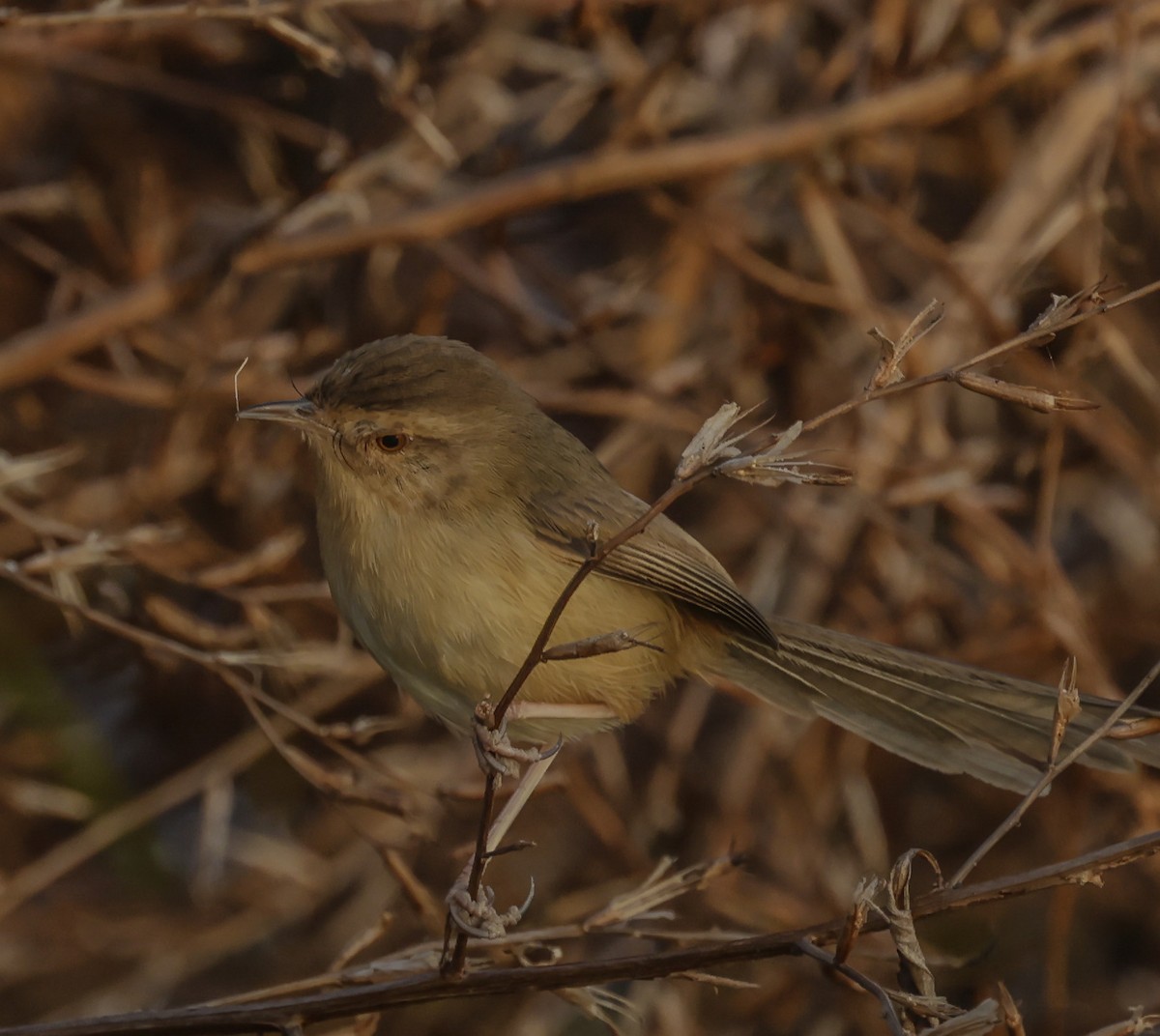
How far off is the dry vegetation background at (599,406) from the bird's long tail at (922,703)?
921 mm

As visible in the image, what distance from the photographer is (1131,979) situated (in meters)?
5.39

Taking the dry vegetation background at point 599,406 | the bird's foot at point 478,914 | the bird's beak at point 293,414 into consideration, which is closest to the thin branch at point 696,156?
the dry vegetation background at point 599,406

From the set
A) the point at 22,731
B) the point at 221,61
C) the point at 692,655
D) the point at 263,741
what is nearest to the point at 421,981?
the point at 692,655

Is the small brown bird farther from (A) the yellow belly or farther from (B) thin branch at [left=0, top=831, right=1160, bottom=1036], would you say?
(B) thin branch at [left=0, top=831, right=1160, bottom=1036]

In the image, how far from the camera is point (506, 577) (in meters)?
3.34

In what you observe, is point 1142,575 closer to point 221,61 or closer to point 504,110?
point 504,110

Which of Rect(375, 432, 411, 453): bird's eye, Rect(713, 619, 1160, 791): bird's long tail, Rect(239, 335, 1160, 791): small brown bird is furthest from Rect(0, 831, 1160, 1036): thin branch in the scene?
Rect(375, 432, 411, 453): bird's eye

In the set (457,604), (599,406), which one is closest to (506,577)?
(457,604)

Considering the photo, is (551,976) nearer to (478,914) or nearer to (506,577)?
(478,914)

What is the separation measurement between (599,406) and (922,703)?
1.89 m

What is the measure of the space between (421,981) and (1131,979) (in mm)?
3808

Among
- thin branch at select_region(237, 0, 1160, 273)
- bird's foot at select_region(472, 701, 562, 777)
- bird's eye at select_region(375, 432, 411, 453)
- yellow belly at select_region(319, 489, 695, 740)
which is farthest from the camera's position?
thin branch at select_region(237, 0, 1160, 273)

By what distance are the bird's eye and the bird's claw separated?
1.23 meters

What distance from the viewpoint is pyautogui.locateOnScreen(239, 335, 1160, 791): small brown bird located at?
330 cm
